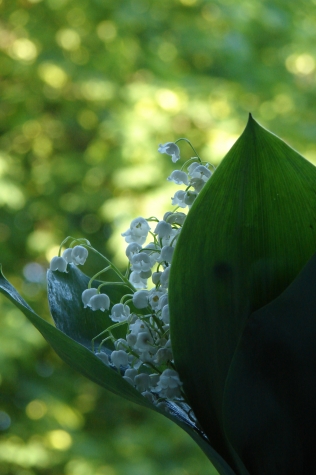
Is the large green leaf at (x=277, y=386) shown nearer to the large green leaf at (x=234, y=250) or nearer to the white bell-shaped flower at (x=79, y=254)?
the large green leaf at (x=234, y=250)

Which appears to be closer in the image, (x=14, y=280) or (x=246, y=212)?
(x=246, y=212)

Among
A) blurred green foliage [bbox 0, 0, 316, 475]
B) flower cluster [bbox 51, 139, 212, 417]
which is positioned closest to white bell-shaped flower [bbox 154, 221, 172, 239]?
flower cluster [bbox 51, 139, 212, 417]

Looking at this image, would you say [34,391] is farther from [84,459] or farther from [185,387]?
[185,387]

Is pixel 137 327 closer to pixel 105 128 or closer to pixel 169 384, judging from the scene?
pixel 169 384

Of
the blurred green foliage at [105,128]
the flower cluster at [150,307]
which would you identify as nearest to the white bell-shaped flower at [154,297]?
the flower cluster at [150,307]

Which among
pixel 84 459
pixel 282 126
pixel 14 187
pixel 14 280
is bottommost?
pixel 84 459

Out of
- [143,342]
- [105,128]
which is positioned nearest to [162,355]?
[143,342]

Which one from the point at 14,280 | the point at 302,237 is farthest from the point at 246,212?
the point at 14,280

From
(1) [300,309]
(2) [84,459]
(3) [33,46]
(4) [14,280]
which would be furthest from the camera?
(4) [14,280]
